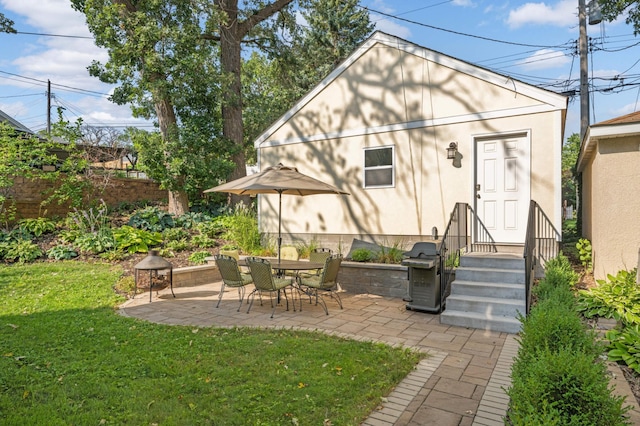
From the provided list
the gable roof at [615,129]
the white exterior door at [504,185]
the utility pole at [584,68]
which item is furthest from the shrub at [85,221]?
the utility pole at [584,68]

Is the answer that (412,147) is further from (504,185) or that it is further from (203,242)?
(203,242)

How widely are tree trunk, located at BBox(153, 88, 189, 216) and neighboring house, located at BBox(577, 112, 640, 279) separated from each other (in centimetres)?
1113

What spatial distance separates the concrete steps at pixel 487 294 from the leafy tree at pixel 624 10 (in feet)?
29.9

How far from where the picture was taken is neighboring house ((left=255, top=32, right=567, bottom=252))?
7332mm

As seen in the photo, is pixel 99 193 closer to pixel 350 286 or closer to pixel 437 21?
pixel 350 286

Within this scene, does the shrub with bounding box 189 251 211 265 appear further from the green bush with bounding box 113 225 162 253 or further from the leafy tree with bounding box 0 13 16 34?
the leafy tree with bounding box 0 13 16 34

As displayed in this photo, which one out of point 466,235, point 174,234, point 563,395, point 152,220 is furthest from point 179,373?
point 152,220

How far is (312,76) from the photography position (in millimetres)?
22531

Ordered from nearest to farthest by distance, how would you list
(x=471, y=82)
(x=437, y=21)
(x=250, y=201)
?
(x=471, y=82) → (x=437, y=21) → (x=250, y=201)

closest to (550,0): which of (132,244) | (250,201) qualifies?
(250,201)

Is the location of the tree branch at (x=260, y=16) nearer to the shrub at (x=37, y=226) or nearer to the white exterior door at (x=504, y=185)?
the shrub at (x=37, y=226)

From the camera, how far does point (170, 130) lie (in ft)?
40.9

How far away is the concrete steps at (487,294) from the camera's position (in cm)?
537

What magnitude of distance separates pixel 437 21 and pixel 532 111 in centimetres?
703
